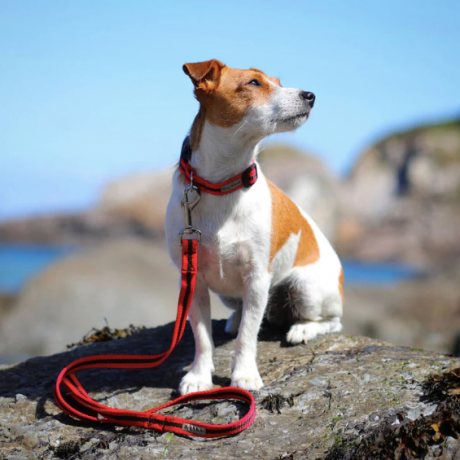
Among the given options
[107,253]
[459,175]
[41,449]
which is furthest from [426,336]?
[459,175]

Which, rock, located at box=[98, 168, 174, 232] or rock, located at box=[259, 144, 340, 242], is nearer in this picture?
rock, located at box=[98, 168, 174, 232]

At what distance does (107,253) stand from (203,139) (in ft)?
41.2

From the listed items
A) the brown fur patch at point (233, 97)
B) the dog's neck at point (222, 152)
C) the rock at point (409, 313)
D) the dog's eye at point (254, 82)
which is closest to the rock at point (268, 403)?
the dog's neck at point (222, 152)

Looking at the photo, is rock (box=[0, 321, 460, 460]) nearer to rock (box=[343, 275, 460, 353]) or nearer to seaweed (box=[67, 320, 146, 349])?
seaweed (box=[67, 320, 146, 349])

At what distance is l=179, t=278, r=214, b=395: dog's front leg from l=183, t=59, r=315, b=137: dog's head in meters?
1.24

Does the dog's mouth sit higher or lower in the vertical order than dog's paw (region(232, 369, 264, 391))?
higher

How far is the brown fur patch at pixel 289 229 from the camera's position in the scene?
422 cm

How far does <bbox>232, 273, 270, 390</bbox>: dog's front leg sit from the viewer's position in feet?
12.9

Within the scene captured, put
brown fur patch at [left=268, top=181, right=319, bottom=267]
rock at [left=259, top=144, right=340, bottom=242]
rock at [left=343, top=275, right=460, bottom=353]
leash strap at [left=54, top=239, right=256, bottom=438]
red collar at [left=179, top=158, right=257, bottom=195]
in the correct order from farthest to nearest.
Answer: rock at [left=259, top=144, right=340, bottom=242], rock at [left=343, top=275, right=460, bottom=353], brown fur patch at [left=268, top=181, right=319, bottom=267], red collar at [left=179, top=158, right=257, bottom=195], leash strap at [left=54, top=239, right=256, bottom=438]

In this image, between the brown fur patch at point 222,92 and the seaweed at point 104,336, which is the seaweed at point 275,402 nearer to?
the brown fur patch at point 222,92

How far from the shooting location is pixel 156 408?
143 inches

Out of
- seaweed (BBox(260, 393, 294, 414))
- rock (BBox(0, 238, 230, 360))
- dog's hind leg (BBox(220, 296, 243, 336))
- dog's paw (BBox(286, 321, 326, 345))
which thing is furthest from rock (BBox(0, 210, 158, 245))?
seaweed (BBox(260, 393, 294, 414))

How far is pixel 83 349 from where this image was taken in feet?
15.9

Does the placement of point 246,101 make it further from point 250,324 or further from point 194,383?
point 194,383
